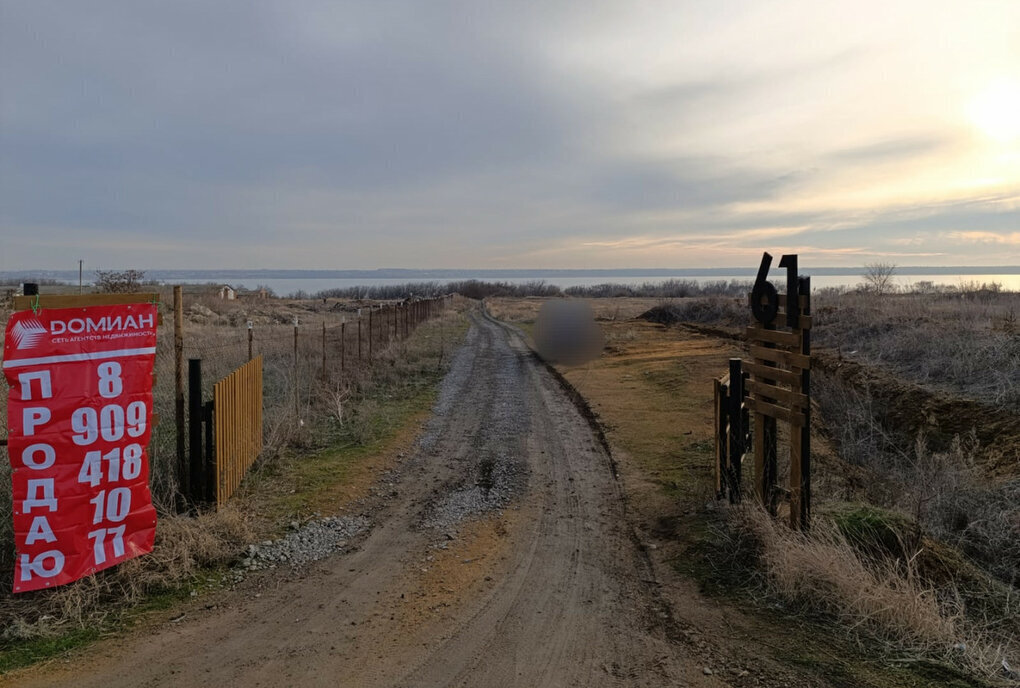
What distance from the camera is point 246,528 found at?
20.5ft

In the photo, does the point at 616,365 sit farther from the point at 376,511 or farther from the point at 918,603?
the point at 918,603

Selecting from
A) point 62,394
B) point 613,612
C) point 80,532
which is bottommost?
point 613,612

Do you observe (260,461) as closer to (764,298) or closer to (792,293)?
(764,298)

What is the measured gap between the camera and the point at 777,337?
6117mm

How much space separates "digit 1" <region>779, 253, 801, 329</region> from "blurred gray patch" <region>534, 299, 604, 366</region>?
50.7ft

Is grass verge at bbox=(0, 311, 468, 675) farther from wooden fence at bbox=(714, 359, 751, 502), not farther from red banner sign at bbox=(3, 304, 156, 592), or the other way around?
wooden fence at bbox=(714, 359, 751, 502)

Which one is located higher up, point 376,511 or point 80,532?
point 80,532

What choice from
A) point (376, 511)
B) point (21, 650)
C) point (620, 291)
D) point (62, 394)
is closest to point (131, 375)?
point (62, 394)

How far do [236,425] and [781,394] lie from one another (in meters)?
6.03

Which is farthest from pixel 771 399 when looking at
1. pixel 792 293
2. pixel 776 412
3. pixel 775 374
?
pixel 792 293

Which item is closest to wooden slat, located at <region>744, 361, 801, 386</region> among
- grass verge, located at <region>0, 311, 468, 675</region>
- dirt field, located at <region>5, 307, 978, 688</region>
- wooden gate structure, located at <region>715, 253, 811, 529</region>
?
wooden gate structure, located at <region>715, 253, 811, 529</region>

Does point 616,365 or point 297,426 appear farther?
point 616,365

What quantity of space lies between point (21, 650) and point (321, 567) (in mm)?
2209

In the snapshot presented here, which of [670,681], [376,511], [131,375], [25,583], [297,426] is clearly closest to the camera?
[670,681]
